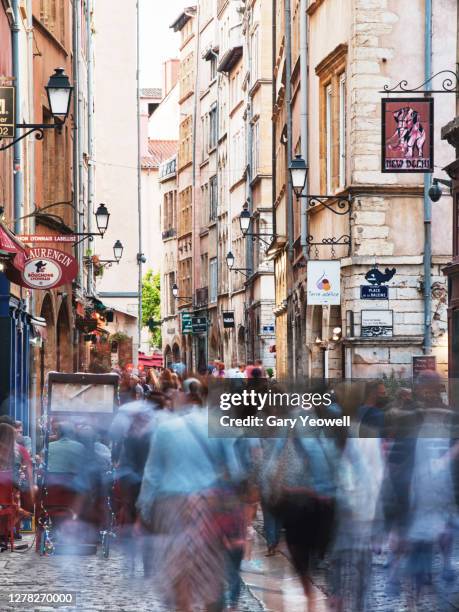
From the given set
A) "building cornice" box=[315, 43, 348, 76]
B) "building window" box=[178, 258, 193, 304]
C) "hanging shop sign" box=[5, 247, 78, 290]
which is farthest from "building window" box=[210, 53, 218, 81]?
"hanging shop sign" box=[5, 247, 78, 290]

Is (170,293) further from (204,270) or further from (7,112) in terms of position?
(7,112)

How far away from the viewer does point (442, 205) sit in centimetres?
2786

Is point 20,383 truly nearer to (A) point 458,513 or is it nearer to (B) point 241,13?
(A) point 458,513

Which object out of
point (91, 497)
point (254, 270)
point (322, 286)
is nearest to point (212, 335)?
point (254, 270)

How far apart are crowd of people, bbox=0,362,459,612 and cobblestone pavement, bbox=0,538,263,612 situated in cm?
40

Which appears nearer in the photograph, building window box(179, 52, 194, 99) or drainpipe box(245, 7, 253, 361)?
drainpipe box(245, 7, 253, 361)

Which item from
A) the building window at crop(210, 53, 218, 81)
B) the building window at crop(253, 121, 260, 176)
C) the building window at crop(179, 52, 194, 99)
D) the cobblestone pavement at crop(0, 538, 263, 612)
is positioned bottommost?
the cobblestone pavement at crop(0, 538, 263, 612)

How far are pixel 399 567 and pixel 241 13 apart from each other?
60.5 metres

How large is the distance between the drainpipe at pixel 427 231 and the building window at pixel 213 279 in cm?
5443

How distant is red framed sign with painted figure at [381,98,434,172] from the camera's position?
920 inches

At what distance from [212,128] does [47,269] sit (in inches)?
2443

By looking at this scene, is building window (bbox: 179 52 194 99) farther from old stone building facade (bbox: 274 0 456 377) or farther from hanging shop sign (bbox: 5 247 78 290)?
hanging shop sign (bbox: 5 247 78 290)

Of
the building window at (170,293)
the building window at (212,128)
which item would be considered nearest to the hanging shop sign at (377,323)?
the building window at (212,128)

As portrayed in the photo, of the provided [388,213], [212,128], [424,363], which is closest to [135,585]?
[424,363]
